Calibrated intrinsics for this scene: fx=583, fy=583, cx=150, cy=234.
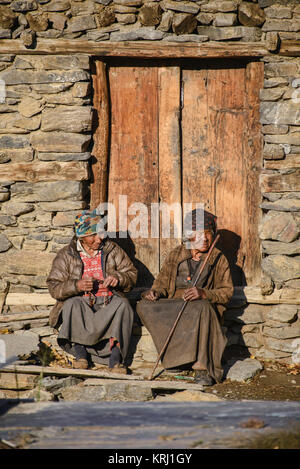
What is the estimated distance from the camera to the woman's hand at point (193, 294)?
5266mm

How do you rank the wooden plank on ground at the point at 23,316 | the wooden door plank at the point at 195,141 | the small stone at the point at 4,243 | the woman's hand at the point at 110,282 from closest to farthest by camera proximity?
the woman's hand at the point at 110,282 → the wooden plank on ground at the point at 23,316 → the small stone at the point at 4,243 → the wooden door plank at the point at 195,141

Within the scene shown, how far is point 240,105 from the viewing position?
19.3ft

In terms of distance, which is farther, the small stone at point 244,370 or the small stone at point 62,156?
the small stone at point 62,156

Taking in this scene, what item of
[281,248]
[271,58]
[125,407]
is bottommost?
[281,248]

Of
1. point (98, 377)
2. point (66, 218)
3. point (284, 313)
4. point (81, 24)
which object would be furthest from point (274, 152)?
point (98, 377)

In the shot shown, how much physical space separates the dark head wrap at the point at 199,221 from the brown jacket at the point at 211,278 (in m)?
0.21

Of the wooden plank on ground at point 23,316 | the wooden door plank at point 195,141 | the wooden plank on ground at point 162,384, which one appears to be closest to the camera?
the wooden plank on ground at point 162,384

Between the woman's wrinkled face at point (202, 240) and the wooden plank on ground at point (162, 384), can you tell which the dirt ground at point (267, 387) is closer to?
the wooden plank on ground at point (162, 384)

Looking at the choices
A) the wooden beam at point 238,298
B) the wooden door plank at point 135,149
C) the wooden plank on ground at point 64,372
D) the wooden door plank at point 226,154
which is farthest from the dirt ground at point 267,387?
the wooden door plank at point 135,149

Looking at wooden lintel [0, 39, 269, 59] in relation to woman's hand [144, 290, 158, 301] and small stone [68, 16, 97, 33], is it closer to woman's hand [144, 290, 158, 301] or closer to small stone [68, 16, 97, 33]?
small stone [68, 16, 97, 33]

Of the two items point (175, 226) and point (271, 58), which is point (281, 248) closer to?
point (175, 226)
